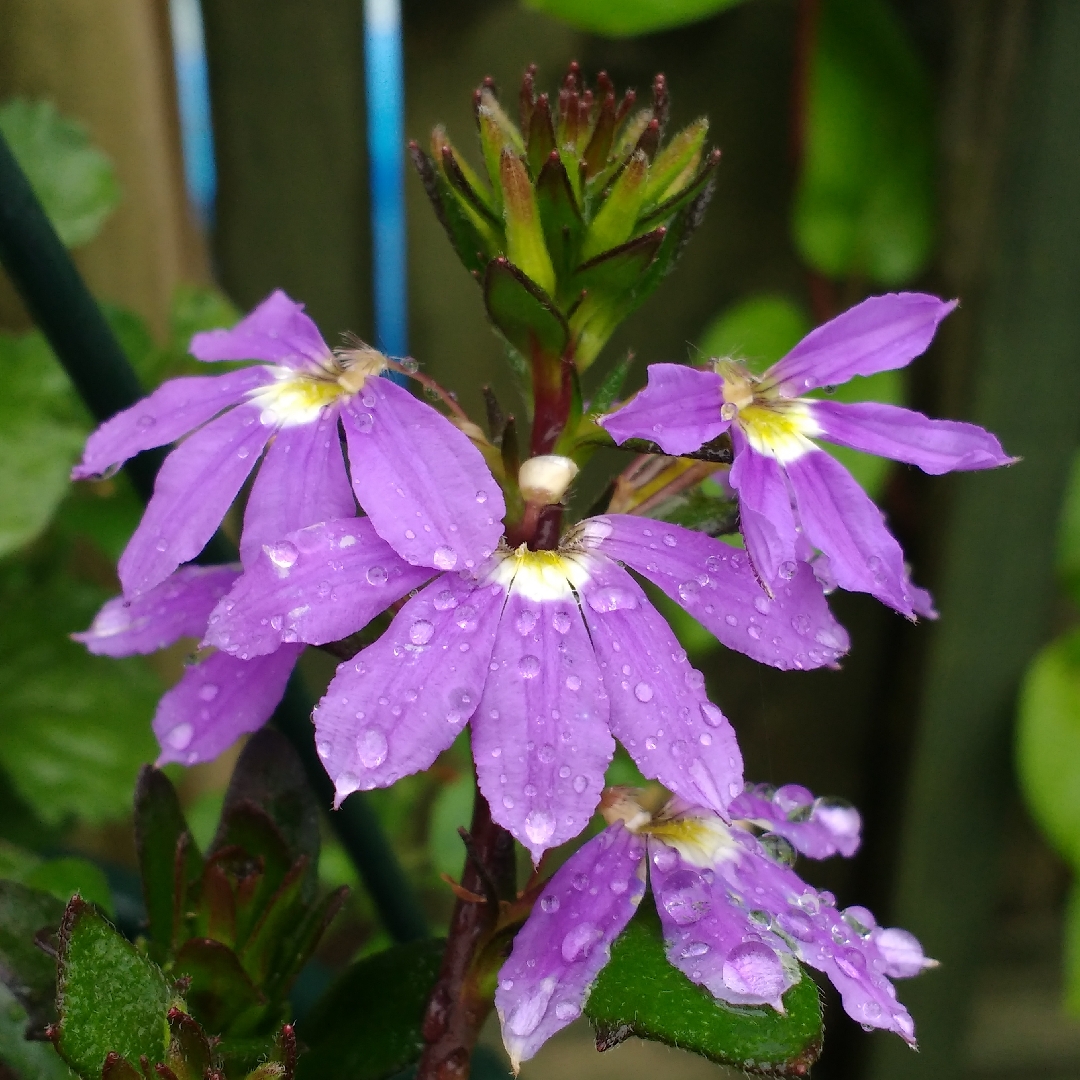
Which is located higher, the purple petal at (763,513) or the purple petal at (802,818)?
the purple petal at (763,513)

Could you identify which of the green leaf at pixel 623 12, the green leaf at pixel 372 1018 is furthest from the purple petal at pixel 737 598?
the green leaf at pixel 623 12

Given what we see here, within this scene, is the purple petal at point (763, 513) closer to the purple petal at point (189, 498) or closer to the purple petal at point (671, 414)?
the purple petal at point (671, 414)

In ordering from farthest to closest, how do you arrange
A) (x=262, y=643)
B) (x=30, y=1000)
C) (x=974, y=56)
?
(x=974, y=56) → (x=30, y=1000) → (x=262, y=643)

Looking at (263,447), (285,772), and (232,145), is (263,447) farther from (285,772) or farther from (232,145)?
(232,145)

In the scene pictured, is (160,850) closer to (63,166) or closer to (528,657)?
(528,657)

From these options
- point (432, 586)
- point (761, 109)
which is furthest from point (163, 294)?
point (432, 586)

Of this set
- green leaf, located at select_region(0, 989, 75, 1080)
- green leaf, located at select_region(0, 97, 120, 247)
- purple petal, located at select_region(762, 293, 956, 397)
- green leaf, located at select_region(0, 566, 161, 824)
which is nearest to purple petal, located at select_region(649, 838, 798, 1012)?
purple petal, located at select_region(762, 293, 956, 397)

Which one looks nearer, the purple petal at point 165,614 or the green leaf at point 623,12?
the purple petal at point 165,614
